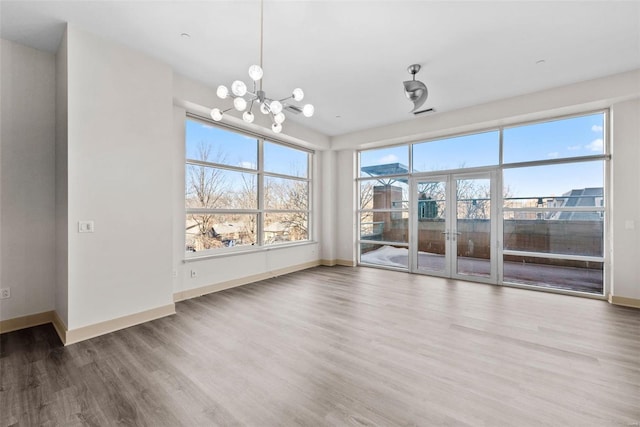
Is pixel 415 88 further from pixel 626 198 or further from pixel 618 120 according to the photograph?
pixel 626 198

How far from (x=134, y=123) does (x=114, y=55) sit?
0.76 metres

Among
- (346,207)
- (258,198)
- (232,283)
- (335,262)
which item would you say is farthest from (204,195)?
(335,262)

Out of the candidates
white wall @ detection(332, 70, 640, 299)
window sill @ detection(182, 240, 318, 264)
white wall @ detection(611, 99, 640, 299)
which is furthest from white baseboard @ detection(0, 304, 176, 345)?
white wall @ detection(611, 99, 640, 299)

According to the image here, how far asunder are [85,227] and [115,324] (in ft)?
3.74

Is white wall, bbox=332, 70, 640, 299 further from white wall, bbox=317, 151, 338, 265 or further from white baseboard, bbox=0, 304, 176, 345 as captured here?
white baseboard, bbox=0, 304, 176, 345

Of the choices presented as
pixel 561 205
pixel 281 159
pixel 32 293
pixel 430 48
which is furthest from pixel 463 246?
pixel 32 293

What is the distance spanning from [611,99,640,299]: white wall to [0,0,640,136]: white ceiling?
758 mm

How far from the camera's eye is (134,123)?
325 cm

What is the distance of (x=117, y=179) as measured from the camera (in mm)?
3119

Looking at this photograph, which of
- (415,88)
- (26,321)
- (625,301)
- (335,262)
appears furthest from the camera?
(335,262)

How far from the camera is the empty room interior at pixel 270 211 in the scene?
6.78 feet

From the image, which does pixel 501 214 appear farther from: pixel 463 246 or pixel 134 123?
pixel 134 123

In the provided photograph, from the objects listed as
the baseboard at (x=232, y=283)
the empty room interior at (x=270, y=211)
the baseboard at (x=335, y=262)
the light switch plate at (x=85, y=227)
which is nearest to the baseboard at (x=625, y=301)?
the empty room interior at (x=270, y=211)

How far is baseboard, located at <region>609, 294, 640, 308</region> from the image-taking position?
385 cm
